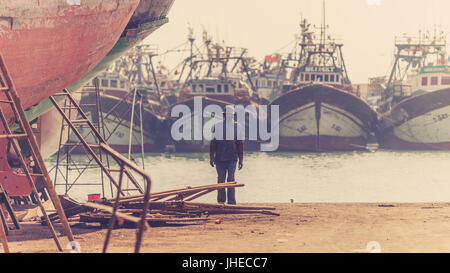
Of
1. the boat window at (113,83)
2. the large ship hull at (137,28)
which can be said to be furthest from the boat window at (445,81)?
the large ship hull at (137,28)

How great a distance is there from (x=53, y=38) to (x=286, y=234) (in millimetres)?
3909

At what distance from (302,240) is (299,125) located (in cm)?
4667

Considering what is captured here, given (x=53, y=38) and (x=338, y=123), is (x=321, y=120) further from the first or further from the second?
(x=53, y=38)

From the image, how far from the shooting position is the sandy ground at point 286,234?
751 centimetres

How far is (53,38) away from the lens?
894 centimetres

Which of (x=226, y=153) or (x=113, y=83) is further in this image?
(x=113, y=83)

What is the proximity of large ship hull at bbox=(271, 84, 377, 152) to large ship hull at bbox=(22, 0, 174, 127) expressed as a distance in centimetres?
4105

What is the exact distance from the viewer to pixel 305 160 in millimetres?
46375

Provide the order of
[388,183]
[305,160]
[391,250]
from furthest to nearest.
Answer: [305,160] → [388,183] → [391,250]

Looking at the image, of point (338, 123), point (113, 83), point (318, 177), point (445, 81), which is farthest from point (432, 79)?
point (318, 177)

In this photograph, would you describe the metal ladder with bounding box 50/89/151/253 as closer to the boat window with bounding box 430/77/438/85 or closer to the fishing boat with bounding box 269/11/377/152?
the fishing boat with bounding box 269/11/377/152

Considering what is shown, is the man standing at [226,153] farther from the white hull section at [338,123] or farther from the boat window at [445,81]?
the boat window at [445,81]

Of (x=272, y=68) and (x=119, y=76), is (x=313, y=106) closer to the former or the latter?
(x=119, y=76)

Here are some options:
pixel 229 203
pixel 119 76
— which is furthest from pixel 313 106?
pixel 229 203
